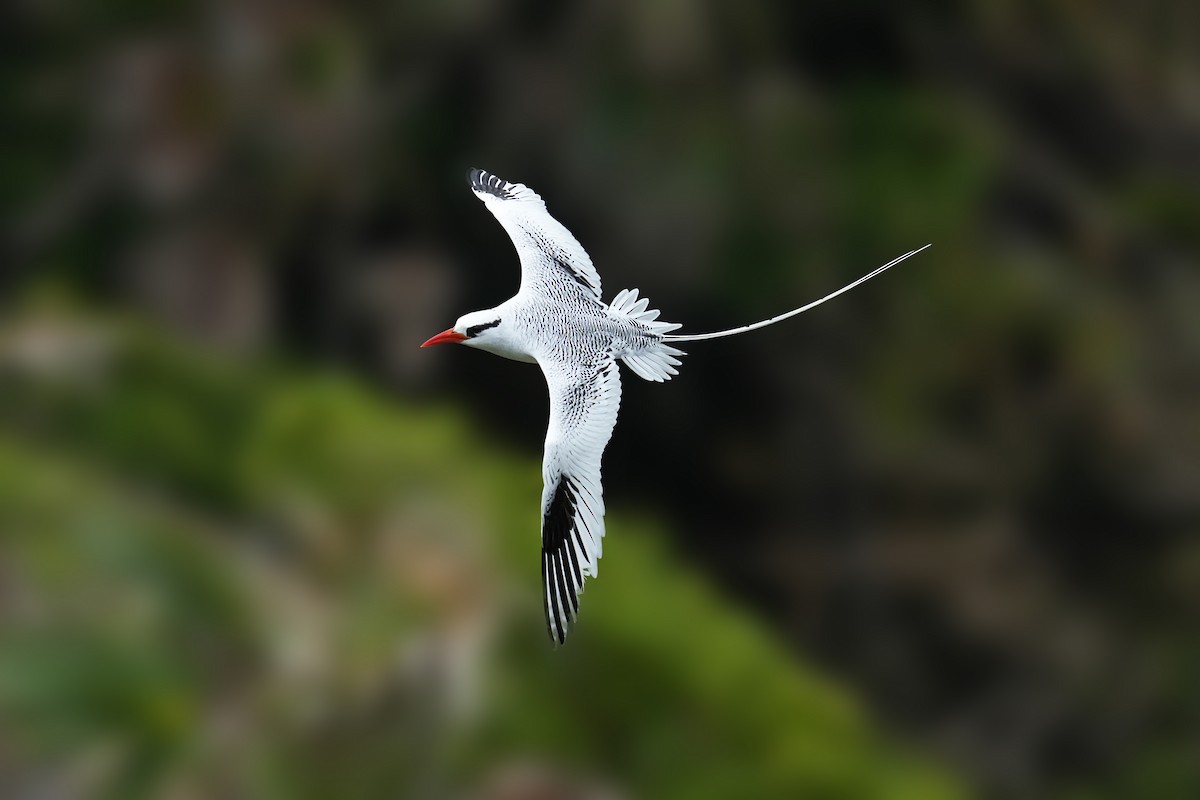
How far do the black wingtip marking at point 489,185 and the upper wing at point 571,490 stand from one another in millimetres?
1121

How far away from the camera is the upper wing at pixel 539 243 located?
521 centimetres

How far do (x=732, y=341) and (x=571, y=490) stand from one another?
4218mm

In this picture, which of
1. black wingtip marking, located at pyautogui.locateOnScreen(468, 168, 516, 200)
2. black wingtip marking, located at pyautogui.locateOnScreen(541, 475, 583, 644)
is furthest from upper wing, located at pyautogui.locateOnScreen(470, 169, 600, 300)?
black wingtip marking, located at pyautogui.locateOnScreen(541, 475, 583, 644)

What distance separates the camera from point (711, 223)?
28.9 ft

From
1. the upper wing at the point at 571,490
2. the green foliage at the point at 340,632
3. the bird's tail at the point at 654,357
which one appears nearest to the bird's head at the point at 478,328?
the upper wing at the point at 571,490

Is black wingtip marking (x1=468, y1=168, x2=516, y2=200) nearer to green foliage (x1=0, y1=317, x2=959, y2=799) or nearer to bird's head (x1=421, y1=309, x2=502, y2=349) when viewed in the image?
bird's head (x1=421, y1=309, x2=502, y2=349)

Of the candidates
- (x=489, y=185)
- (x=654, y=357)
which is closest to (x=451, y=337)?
(x=654, y=357)

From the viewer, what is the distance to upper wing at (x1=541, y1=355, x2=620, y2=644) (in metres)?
4.66

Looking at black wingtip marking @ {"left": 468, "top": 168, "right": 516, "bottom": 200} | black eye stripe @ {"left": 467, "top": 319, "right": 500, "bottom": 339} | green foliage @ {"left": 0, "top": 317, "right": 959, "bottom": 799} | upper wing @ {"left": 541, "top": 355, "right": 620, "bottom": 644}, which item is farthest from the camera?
green foliage @ {"left": 0, "top": 317, "right": 959, "bottom": 799}

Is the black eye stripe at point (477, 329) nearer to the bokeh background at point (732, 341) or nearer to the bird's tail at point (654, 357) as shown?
the bird's tail at point (654, 357)

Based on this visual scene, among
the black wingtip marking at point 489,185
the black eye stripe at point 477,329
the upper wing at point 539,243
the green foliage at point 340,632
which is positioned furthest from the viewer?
the green foliage at point 340,632

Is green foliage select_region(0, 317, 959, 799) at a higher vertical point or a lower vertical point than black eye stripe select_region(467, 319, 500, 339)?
higher

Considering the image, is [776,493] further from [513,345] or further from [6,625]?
[513,345]

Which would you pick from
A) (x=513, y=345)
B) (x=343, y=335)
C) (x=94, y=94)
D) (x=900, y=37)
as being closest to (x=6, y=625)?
(x=343, y=335)
